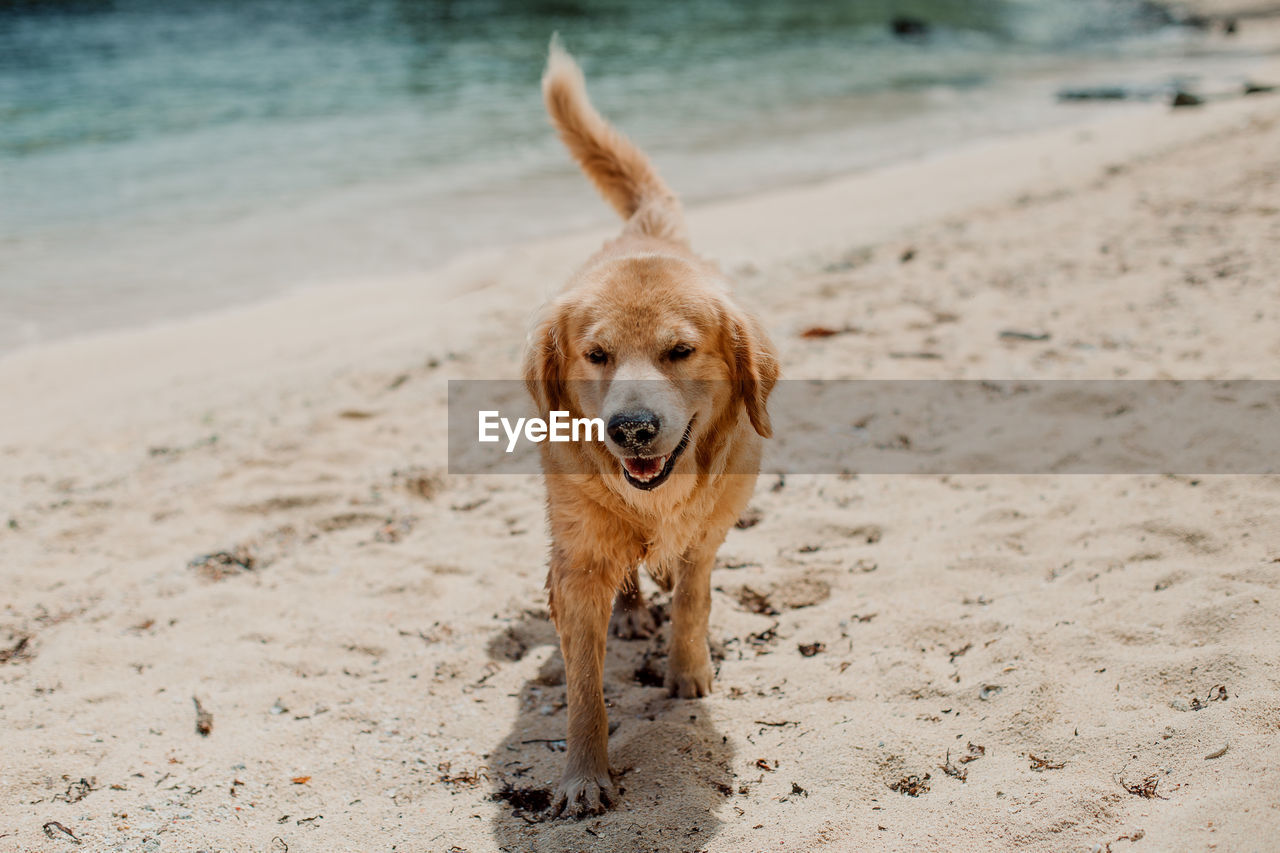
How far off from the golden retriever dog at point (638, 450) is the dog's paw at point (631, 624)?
18.7 inches

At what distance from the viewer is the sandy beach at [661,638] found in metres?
2.79

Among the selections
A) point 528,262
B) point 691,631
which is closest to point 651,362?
point 691,631

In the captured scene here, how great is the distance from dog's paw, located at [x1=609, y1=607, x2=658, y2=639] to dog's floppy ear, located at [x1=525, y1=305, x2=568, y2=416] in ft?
3.33

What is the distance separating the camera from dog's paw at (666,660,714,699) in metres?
3.43

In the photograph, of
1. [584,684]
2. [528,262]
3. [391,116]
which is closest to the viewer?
[584,684]

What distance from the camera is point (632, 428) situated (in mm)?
2816

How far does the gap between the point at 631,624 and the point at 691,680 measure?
58 cm

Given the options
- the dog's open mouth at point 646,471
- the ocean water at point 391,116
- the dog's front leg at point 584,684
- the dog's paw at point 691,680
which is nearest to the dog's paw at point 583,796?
the dog's front leg at point 584,684

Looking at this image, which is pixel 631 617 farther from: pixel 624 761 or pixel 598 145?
pixel 598 145

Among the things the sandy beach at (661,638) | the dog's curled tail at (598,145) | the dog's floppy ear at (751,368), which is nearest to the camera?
the sandy beach at (661,638)

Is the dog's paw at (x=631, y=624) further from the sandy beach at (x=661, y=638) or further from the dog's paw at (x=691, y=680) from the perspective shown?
the dog's paw at (x=691, y=680)

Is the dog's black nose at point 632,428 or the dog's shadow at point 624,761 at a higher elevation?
the dog's black nose at point 632,428

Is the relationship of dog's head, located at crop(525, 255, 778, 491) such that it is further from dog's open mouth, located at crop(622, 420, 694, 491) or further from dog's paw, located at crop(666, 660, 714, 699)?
dog's paw, located at crop(666, 660, 714, 699)

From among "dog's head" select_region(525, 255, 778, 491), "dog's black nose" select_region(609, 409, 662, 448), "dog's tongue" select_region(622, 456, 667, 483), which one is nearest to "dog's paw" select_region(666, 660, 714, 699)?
"dog's head" select_region(525, 255, 778, 491)
